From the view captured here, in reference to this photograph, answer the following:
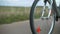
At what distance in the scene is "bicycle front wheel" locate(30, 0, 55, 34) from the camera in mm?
2527

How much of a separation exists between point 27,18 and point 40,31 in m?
0.30

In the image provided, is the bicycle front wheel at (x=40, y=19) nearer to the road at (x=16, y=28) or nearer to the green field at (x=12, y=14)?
the green field at (x=12, y=14)

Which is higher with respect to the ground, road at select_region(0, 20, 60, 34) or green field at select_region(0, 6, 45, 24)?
green field at select_region(0, 6, 45, 24)

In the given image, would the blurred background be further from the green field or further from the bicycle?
the bicycle

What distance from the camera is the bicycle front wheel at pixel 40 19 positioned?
8.29ft

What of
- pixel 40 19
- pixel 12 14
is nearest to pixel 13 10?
pixel 12 14

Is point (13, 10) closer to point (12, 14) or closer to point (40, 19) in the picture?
point (12, 14)

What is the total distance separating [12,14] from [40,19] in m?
0.40

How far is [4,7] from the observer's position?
2.73 metres

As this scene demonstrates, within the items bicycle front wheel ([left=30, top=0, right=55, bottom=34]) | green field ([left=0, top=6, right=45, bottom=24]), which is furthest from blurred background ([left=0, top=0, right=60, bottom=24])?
bicycle front wheel ([left=30, top=0, right=55, bottom=34])

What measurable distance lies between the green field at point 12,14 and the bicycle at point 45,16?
0.18ft

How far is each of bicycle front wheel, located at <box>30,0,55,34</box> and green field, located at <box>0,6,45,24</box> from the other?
4 cm

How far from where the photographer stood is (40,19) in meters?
2.78

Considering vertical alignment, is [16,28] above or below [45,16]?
below
